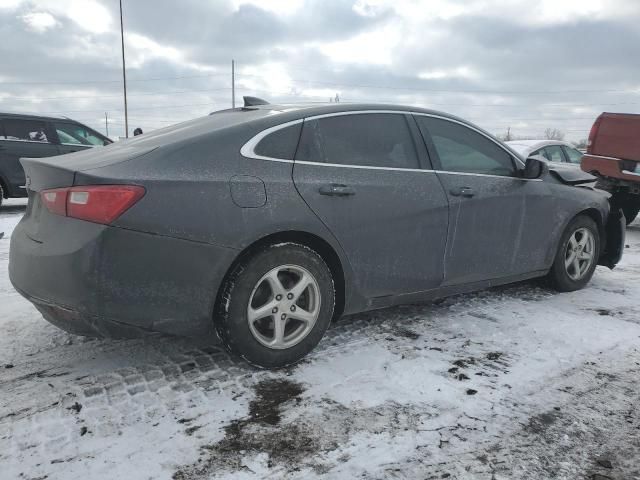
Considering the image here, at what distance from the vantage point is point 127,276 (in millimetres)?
2533

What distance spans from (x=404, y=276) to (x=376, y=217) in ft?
1.55

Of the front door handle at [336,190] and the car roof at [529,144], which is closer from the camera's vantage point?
the front door handle at [336,190]

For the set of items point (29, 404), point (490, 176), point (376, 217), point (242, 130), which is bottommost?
point (29, 404)

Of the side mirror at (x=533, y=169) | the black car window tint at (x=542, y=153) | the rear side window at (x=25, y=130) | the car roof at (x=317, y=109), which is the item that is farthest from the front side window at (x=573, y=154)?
the rear side window at (x=25, y=130)

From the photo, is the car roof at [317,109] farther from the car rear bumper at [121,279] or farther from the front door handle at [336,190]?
the car rear bumper at [121,279]

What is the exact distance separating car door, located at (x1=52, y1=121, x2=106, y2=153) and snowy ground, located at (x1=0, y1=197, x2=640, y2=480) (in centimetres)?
699

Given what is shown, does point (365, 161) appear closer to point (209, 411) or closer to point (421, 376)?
point (421, 376)

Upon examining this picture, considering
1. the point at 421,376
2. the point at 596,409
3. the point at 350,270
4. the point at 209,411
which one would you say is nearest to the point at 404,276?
the point at 350,270

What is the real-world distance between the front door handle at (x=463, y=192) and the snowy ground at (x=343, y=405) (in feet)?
3.01

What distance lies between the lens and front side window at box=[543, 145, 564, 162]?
933cm

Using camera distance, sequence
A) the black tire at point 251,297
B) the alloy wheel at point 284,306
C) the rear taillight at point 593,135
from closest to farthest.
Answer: the black tire at point 251,297
the alloy wheel at point 284,306
the rear taillight at point 593,135

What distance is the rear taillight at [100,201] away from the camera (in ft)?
8.12

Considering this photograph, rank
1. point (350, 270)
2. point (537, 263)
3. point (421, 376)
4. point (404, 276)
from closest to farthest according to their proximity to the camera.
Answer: point (421, 376) < point (350, 270) < point (404, 276) < point (537, 263)

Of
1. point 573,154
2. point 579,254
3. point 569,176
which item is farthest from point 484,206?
point 573,154
